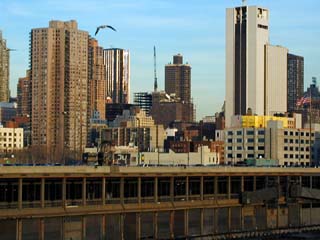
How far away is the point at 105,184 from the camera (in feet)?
284

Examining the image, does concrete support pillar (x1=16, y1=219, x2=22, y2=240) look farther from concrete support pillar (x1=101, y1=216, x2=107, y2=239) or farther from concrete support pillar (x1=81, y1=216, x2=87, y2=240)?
concrete support pillar (x1=101, y1=216, x2=107, y2=239)

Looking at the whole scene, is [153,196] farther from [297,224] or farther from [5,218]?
[297,224]

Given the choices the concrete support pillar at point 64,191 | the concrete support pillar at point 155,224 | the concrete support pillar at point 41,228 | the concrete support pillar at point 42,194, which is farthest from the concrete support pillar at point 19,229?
the concrete support pillar at point 155,224

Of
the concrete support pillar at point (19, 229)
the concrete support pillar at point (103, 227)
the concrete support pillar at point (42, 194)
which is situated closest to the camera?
the concrete support pillar at point (19, 229)

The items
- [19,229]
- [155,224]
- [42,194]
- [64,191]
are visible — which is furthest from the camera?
[155,224]

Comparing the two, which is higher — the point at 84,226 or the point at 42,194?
the point at 42,194

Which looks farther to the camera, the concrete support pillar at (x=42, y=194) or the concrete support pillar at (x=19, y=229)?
the concrete support pillar at (x=42, y=194)

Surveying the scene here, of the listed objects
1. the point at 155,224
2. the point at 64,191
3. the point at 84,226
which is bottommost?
the point at 155,224

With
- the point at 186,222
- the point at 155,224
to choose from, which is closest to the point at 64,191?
the point at 155,224

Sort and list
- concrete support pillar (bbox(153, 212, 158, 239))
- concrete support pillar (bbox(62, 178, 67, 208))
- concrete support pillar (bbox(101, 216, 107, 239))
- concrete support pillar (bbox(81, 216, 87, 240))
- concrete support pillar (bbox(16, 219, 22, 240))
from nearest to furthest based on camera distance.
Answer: concrete support pillar (bbox(16, 219, 22, 240)), concrete support pillar (bbox(62, 178, 67, 208)), concrete support pillar (bbox(81, 216, 87, 240)), concrete support pillar (bbox(101, 216, 107, 239)), concrete support pillar (bbox(153, 212, 158, 239))

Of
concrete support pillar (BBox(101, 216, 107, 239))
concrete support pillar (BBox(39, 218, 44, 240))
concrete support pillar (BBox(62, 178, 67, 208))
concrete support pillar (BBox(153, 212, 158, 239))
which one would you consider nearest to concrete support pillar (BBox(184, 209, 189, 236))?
concrete support pillar (BBox(153, 212, 158, 239))

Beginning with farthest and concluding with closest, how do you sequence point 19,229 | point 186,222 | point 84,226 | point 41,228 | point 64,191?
point 186,222, point 84,226, point 64,191, point 41,228, point 19,229

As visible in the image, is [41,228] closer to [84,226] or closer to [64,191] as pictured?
[64,191]

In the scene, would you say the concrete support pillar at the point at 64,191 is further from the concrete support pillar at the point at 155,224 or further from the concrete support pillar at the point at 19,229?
the concrete support pillar at the point at 155,224
